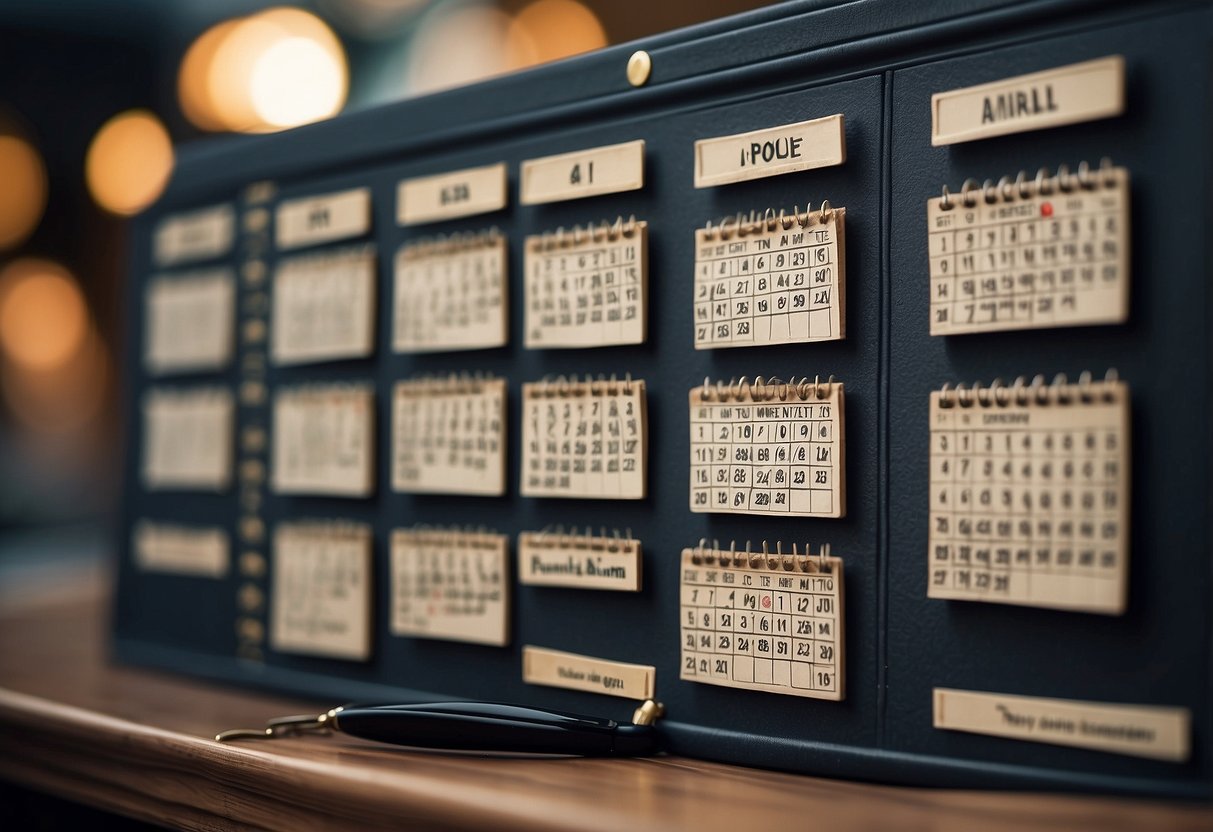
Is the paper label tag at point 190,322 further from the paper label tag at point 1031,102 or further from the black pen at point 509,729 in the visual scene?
the paper label tag at point 1031,102

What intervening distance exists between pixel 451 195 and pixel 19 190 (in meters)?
3.35

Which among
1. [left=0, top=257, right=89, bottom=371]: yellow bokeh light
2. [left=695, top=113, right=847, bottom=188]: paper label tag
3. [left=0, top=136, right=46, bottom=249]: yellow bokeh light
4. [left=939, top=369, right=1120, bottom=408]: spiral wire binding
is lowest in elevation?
[left=939, top=369, right=1120, bottom=408]: spiral wire binding

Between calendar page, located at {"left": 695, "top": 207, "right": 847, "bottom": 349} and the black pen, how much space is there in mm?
265

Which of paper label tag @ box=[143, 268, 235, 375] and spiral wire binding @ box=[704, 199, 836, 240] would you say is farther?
paper label tag @ box=[143, 268, 235, 375]

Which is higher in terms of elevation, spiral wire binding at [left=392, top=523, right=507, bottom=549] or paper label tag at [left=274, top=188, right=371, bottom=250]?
paper label tag at [left=274, top=188, right=371, bottom=250]

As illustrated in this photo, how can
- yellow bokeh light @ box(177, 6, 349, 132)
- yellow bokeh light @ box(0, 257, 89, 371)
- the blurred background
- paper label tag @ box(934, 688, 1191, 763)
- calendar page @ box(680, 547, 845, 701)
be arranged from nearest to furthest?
paper label tag @ box(934, 688, 1191, 763) < calendar page @ box(680, 547, 845, 701) < yellow bokeh light @ box(177, 6, 349, 132) < the blurred background < yellow bokeh light @ box(0, 257, 89, 371)

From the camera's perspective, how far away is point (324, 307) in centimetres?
101

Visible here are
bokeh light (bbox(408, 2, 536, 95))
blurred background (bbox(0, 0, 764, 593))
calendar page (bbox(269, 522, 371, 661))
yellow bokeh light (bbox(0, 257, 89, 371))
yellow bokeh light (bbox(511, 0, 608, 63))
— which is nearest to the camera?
calendar page (bbox(269, 522, 371, 661))

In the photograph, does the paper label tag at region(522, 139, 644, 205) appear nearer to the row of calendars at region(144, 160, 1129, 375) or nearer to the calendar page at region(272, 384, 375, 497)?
the row of calendars at region(144, 160, 1129, 375)

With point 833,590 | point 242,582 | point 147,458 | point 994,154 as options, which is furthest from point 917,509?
point 147,458

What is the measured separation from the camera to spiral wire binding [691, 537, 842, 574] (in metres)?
0.70

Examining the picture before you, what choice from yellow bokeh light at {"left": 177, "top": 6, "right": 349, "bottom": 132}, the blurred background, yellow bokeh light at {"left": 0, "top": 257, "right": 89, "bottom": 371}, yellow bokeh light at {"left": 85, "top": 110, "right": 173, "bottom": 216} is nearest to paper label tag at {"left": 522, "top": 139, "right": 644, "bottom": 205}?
yellow bokeh light at {"left": 177, "top": 6, "right": 349, "bottom": 132}

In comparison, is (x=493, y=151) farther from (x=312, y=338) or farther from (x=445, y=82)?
(x=445, y=82)

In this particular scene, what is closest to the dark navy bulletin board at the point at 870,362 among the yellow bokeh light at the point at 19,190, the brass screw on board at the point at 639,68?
the brass screw on board at the point at 639,68
